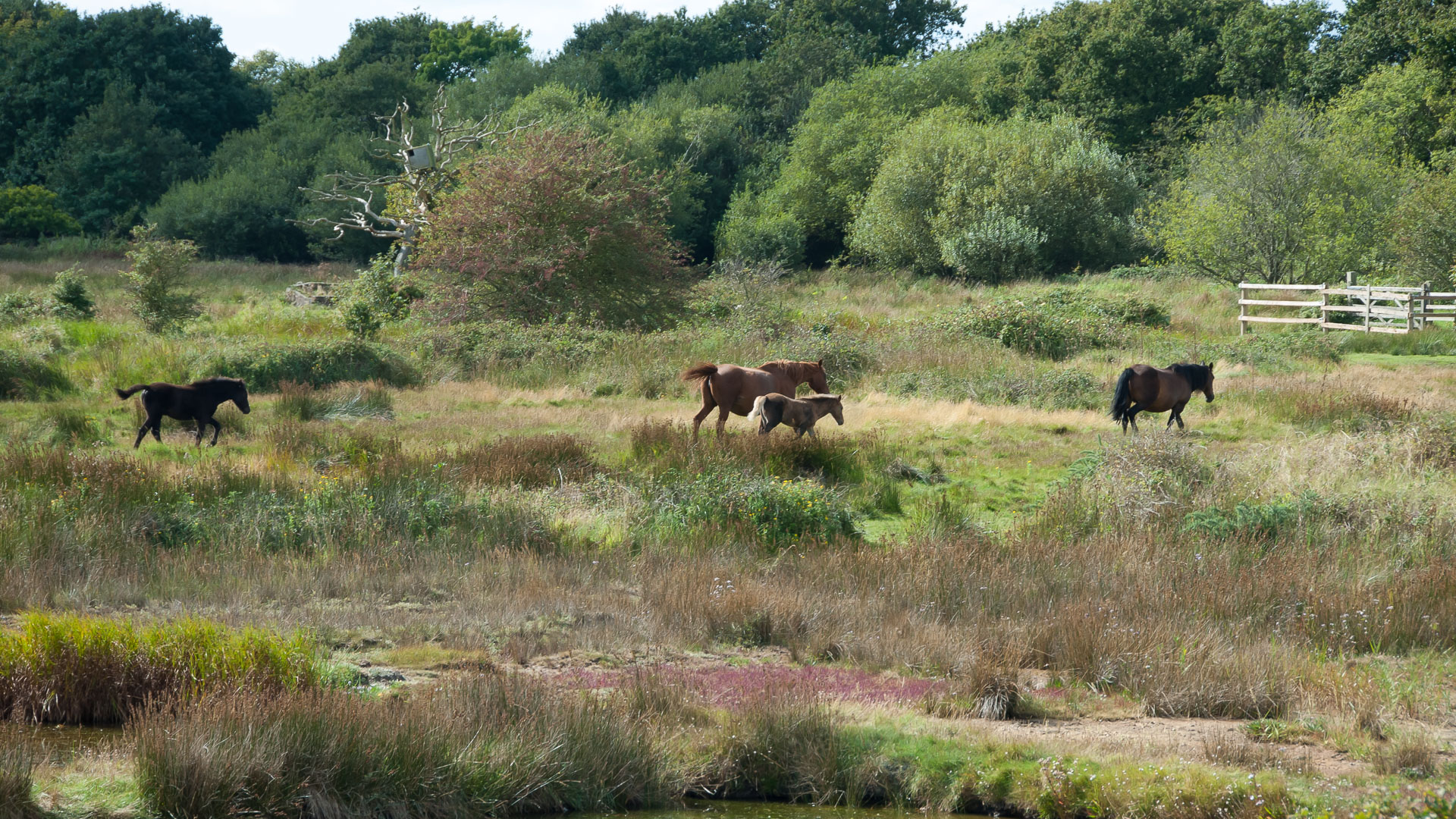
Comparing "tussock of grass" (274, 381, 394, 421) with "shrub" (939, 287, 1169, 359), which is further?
"shrub" (939, 287, 1169, 359)

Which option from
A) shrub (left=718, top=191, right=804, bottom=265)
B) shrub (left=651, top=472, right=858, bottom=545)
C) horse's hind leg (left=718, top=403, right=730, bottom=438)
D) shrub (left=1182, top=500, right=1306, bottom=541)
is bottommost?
shrub (left=1182, top=500, right=1306, bottom=541)

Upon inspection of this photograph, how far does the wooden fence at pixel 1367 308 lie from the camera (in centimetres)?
2745

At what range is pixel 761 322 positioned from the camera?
25797mm

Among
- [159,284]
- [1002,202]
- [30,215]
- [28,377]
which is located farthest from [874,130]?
[28,377]

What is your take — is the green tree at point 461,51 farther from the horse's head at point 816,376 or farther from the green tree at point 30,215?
the horse's head at point 816,376

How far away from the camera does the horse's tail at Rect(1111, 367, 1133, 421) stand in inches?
607

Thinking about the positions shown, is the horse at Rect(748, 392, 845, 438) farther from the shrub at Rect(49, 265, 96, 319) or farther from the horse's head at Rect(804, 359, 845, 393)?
the shrub at Rect(49, 265, 96, 319)

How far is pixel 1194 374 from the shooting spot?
52.3 feet

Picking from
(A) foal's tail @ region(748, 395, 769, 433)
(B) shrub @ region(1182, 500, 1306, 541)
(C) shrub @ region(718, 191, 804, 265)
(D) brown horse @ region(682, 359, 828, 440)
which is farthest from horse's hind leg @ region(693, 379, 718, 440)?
(C) shrub @ region(718, 191, 804, 265)

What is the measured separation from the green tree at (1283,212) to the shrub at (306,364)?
2497 cm

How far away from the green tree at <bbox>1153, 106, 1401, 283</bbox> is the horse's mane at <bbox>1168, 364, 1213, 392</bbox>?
19.7 meters

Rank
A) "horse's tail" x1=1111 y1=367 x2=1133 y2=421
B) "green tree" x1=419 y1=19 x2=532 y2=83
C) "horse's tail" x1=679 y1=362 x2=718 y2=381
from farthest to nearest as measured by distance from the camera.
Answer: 1. "green tree" x1=419 y1=19 x2=532 y2=83
2. "horse's tail" x1=1111 y1=367 x2=1133 y2=421
3. "horse's tail" x1=679 y1=362 x2=718 y2=381

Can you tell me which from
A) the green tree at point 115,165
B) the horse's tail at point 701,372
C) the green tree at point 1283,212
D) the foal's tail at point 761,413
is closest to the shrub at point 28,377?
the horse's tail at point 701,372

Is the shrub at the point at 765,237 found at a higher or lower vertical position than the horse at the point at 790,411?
higher
